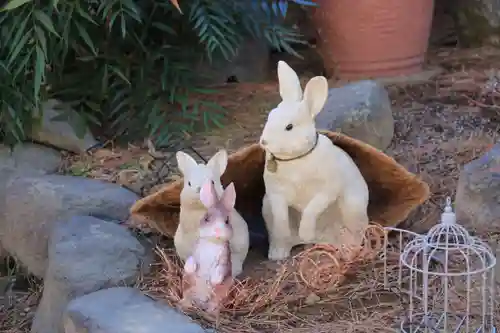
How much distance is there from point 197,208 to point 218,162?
0.10 metres

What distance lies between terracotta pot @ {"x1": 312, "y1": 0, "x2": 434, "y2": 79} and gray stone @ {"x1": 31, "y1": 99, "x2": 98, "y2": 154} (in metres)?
0.94

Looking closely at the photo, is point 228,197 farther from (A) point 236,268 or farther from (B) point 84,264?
(B) point 84,264

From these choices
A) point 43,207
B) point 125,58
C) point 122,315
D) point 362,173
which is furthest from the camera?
point 125,58

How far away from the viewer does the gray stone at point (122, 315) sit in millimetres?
1397

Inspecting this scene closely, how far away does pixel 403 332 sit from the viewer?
1.41 m

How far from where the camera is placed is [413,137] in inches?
93.7

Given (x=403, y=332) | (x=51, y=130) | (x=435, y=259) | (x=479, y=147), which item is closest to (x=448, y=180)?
(x=479, y=147)

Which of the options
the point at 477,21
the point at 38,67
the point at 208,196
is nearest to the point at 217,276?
the point at 208,196

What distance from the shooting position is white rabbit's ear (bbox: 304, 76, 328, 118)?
5.34ft

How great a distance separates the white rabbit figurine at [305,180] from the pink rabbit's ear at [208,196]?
169 millimetres

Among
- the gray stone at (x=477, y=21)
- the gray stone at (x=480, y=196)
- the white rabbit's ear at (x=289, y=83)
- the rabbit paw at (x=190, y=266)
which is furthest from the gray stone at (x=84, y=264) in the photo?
the gray stone at (x=477, y=21)

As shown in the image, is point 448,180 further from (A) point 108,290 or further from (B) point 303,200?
(A) point 108,290

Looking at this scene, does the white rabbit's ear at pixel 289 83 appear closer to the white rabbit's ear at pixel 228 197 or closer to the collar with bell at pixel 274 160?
the collar with bell at pixel 274 160

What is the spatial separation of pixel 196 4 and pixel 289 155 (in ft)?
3.04
